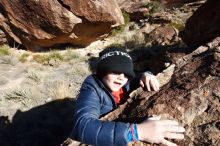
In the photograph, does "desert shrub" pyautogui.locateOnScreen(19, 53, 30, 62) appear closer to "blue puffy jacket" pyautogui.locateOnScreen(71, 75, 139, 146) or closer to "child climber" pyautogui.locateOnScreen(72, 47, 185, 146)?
"child climber" pyautogui.locateOnScreen(72, 47, 185, 146)

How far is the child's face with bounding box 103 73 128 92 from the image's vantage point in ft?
10.6

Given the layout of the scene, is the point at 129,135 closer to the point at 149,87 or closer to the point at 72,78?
the point at 149,87

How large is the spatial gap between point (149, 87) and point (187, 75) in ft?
1.01

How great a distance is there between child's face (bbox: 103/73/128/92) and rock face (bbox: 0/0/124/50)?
7.54 m

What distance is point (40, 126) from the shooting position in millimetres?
6918

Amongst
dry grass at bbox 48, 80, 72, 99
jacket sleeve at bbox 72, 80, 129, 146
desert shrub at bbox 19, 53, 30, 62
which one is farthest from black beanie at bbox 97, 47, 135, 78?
desert shrub at bbox 19, 53, 30, 62

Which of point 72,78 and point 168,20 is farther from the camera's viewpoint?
point 168,20

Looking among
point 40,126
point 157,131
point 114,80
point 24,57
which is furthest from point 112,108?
point 24,57

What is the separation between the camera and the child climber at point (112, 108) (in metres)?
2.50

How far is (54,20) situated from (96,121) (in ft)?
27.5

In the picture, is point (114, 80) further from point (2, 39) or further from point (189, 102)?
point (2, 39)

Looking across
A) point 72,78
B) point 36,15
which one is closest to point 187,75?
point 72,78

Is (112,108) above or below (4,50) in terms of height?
above

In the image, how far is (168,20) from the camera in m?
13.9
